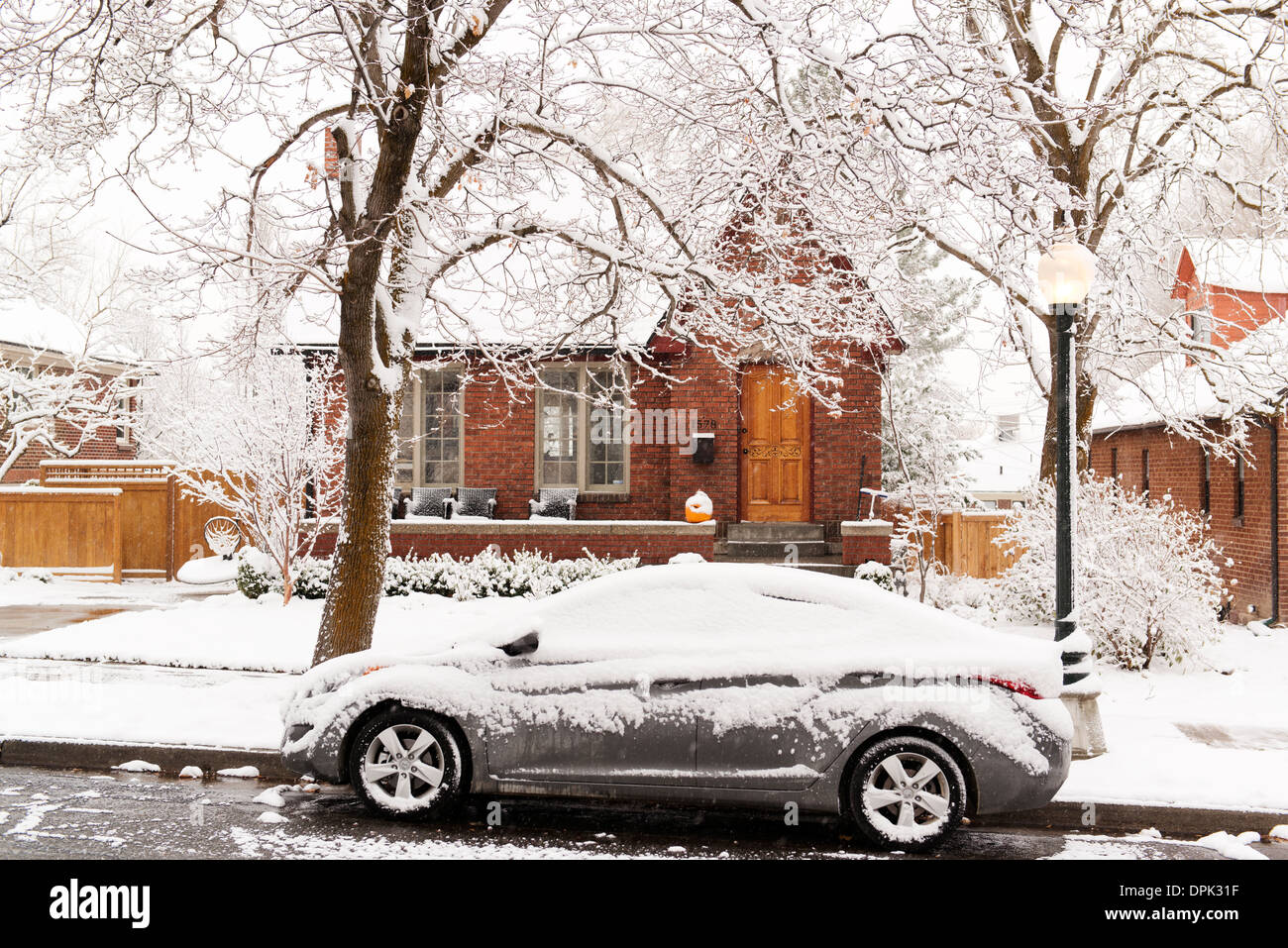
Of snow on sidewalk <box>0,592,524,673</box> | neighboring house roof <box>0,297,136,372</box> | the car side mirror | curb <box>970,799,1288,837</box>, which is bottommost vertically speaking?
curb <box>970,799,1288,837</box>

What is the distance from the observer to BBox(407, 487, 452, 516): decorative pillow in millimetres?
16500

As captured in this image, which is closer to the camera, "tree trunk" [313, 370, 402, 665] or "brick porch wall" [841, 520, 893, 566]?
"tree trunk" [313, 370, 402, 665]

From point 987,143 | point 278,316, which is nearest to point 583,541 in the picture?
point 278,316

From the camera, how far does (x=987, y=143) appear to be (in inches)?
259

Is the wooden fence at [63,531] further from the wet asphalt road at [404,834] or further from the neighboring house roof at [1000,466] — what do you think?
the neighboring house roof at [1000,466]

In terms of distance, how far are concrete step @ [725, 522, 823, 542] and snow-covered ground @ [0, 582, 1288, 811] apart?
4.02 metres

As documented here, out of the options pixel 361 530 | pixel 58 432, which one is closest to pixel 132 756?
pixel 361 530

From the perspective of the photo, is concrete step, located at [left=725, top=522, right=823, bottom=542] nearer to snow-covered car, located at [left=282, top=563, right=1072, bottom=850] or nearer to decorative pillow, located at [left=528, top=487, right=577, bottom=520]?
decorative pillow, located at [left=528, top=487, right=577, bottom=520]

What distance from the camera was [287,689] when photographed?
28.2ft

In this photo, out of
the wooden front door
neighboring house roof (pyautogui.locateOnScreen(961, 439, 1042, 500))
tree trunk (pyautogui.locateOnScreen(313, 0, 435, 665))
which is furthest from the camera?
neighboring house roof (pyautogui.locateOnScreen(961, 439, 1042, 500))

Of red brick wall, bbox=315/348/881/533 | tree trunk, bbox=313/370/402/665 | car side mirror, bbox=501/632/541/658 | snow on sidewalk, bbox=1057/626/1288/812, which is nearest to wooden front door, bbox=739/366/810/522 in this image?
red brick wall, bbox=315/348/881/533

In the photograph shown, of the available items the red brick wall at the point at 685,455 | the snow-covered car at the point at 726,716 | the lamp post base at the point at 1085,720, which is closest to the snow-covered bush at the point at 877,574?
the red brick wall at the point at 685,455

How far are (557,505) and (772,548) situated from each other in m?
3.76
